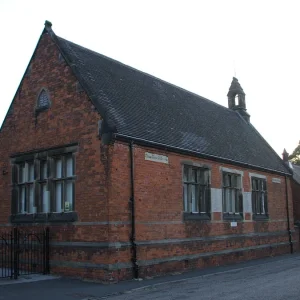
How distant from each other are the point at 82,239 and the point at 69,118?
4.21 metres

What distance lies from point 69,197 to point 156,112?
5.42 metres

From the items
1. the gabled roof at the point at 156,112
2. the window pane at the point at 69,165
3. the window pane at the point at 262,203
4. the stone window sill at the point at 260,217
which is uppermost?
the gabled roof at the point at 156,112

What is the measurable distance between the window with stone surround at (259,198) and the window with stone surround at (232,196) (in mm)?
1682

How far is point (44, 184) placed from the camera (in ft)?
52.9

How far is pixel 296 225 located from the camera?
2786 centimetres

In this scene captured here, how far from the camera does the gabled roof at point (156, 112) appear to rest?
50.3 feet

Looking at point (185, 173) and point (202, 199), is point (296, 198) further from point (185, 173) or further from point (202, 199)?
point (185, 173)

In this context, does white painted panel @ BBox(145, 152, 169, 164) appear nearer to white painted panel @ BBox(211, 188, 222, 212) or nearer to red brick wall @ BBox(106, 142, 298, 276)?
red brick wall @ BBox(106, 142, 298, 276)

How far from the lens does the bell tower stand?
98.9ft

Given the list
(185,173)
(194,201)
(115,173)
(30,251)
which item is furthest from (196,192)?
(30,251)

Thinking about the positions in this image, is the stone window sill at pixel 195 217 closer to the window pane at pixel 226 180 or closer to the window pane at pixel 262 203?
the window pane at pixel 226 180

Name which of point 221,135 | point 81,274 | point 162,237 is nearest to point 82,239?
point 81,274

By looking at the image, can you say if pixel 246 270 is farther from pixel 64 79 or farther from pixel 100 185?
pixel 64 79

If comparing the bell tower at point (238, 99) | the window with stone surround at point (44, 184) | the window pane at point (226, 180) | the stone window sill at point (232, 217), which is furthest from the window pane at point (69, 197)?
the bell tower at point (238, 99)
